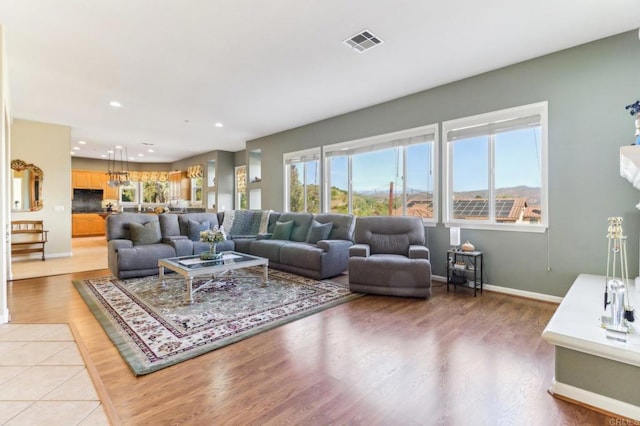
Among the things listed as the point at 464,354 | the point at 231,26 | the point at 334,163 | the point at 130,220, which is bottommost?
the point at 464,354

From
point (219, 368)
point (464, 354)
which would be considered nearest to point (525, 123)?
point (464, 354)

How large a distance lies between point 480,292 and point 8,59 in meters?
6.58

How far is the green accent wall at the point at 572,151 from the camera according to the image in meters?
3.17

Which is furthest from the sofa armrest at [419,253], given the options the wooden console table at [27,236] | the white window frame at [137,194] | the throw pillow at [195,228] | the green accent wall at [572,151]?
the white window frame at [137,194]

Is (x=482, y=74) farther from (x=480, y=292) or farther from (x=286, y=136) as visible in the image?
(x=286, y=136)

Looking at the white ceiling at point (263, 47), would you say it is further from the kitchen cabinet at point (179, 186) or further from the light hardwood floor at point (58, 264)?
the kitchen cabinet at point (179, 186)

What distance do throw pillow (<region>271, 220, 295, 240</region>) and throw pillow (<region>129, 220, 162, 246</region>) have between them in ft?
6.79

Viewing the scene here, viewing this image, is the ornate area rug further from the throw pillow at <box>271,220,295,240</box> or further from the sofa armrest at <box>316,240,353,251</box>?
the throw pillow at <box>271,220,295,240</box>

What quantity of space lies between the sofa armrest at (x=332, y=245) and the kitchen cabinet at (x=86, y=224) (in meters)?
10.3

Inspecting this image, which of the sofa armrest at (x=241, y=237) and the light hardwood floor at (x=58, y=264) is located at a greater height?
the sofa armrest at (x=241, y=237)

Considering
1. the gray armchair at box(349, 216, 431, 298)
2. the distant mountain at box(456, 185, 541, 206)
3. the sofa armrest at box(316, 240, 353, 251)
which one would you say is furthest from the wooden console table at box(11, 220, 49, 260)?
the distant mountain at box(456, 185, 541, 206)

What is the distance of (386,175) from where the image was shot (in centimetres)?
541

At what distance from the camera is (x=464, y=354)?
2.34 metres

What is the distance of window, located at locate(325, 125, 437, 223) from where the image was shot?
4.78m
